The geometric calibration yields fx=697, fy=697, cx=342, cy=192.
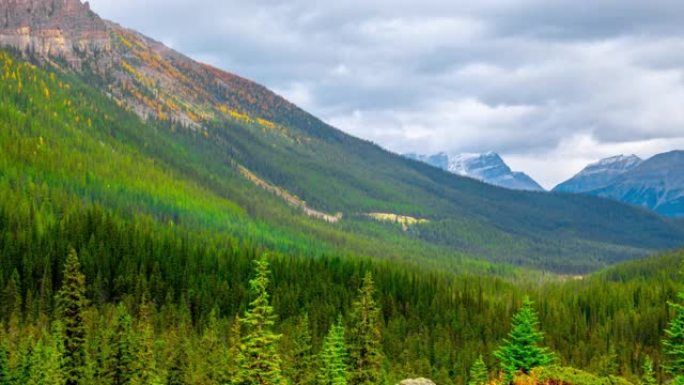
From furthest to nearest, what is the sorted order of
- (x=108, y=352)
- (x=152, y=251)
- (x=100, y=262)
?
(x=152, y=251)
(x=100, y=262)
(x=108, y=352)

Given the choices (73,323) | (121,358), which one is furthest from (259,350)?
(121,358)

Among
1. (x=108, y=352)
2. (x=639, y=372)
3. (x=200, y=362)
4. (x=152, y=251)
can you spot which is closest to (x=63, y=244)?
(x=152, y=251)

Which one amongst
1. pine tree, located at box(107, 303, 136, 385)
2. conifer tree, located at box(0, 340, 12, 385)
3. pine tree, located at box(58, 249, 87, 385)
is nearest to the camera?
pine tree, located at box(58, 249, 87, 385)

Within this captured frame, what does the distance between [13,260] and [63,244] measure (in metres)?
13.3

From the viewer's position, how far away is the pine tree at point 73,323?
70812 mm

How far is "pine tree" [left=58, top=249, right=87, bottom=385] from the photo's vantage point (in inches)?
2788

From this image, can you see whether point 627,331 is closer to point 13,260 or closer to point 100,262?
point 100,262

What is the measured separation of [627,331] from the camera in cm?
17600

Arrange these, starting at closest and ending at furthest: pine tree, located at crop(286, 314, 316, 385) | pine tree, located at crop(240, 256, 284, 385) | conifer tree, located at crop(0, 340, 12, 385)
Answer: pine tree, located at crop(240, 256, 284, 385) → conifer tree, located at crop(0, 340, 12, 385) → pine tree, located at crop(286, 314, 316, 385)

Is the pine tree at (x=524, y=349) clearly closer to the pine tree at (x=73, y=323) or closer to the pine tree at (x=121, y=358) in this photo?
the pine tree at (x=73, y=323)

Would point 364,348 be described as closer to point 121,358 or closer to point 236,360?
point 236,360

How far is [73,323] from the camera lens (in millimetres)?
72812

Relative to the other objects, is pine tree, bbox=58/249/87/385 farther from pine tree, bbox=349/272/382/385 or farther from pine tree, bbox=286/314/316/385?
pine tree, bbox=349/272/382/385

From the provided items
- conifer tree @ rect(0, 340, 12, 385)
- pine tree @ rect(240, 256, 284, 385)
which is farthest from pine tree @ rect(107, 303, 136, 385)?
pine tree @ rect(240, 256, 284, 385)
